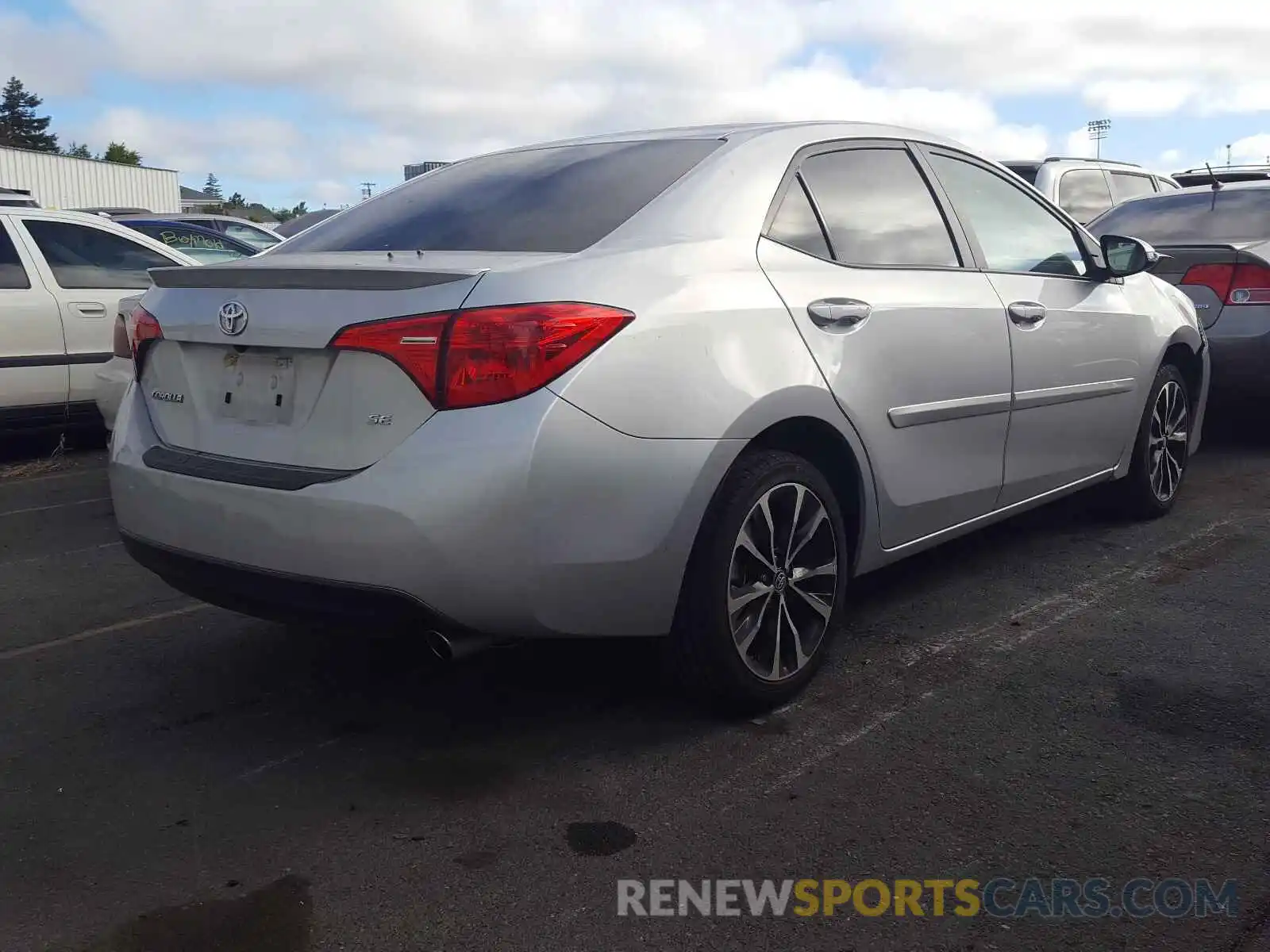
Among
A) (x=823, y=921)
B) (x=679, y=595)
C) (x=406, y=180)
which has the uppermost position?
(x=406, y=180)

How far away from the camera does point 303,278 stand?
10.1ft

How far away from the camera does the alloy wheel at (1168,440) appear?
5.55 metres

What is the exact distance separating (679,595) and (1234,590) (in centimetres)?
253

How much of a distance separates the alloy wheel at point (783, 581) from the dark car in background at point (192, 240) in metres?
7.78

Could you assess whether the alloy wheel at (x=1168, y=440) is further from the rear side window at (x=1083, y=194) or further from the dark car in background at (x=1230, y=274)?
the rear side window at (x=1083, y=194)

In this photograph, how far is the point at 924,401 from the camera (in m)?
3.89

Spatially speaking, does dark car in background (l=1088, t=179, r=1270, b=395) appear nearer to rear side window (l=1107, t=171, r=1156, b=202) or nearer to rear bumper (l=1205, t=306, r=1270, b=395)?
rear bumper (l=1205, t=306, r=1270, b=395)

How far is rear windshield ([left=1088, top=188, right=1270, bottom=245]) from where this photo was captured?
24.3 feet

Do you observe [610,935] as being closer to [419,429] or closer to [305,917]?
[305,917]

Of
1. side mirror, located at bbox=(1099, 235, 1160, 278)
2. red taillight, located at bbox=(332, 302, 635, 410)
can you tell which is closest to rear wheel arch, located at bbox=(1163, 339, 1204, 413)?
side mirror, located at bbox=(1099, 235, 1160, 278)

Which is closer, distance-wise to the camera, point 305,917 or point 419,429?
point 305,917

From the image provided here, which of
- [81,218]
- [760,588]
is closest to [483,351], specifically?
[760,588]

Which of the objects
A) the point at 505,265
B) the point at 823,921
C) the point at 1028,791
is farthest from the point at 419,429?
the point at 1028,791

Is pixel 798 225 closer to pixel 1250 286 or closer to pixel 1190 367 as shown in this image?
pixel 1190 367
